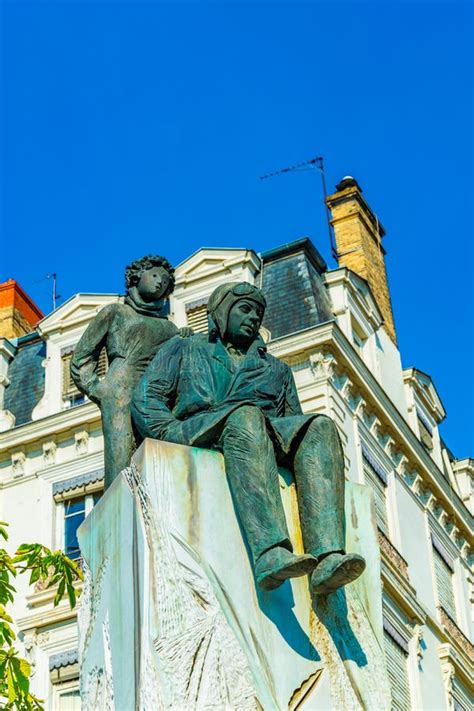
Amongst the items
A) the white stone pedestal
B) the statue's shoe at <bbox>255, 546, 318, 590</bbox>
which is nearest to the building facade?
the white stone pedestal

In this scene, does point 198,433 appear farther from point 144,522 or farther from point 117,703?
point 117,703

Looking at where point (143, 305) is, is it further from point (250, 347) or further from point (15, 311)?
point (15, 311)

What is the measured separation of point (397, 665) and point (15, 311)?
42.5 feet

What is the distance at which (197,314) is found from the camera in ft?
97.8

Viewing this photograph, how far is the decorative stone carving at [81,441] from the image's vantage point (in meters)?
29.2

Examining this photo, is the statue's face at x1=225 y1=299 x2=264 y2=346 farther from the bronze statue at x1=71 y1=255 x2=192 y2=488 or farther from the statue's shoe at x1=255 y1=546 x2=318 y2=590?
the statue's shoe at x1=255 y1=546 x2=318 y2=590

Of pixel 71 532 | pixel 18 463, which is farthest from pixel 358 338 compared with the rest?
pixel 18 463

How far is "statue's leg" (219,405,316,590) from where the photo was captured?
638 cm

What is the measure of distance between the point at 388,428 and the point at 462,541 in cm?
515

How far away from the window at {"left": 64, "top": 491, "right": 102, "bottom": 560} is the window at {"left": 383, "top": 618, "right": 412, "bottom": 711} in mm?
5478

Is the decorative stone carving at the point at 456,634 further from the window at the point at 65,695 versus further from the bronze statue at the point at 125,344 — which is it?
the bronze statue at the point at 125,344

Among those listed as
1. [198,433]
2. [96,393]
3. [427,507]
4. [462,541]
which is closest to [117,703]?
[198,433]

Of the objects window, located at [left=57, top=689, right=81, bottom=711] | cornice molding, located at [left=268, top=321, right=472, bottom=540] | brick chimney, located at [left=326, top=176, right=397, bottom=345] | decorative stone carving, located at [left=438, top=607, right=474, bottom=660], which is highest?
brick chimney, located at [left=326, top=176, right=397, bottom=345]

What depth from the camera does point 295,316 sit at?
94.4ft
